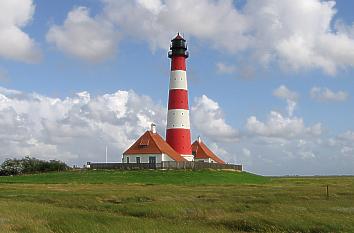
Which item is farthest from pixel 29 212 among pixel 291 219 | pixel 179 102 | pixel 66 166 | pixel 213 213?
pixel 66 166

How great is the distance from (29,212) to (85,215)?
10.4 feet

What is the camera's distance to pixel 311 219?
72.8 ft

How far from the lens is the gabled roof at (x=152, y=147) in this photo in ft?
239

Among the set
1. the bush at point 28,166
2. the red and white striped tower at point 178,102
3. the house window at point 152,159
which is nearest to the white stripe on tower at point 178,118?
the red and white striped tower at point 178,102

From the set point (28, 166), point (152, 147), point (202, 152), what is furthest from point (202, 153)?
point (28, 166)

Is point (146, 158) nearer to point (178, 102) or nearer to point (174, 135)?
point (174, 135)

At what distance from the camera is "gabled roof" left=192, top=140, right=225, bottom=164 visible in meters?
88.6

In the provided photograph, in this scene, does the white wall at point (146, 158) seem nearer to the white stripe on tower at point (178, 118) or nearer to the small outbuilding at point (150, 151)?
the small outbuilding at point (150, 151)

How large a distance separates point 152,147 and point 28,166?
18.8m

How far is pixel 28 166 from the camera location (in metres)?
78.7

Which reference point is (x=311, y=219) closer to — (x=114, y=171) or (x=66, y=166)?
(x=114, y=171)

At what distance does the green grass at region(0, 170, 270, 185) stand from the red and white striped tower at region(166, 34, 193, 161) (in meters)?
7.30

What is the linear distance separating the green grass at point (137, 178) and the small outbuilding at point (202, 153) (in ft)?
64.2

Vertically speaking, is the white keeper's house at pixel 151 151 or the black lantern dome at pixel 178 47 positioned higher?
the black lantern dome at pixel 178 47
